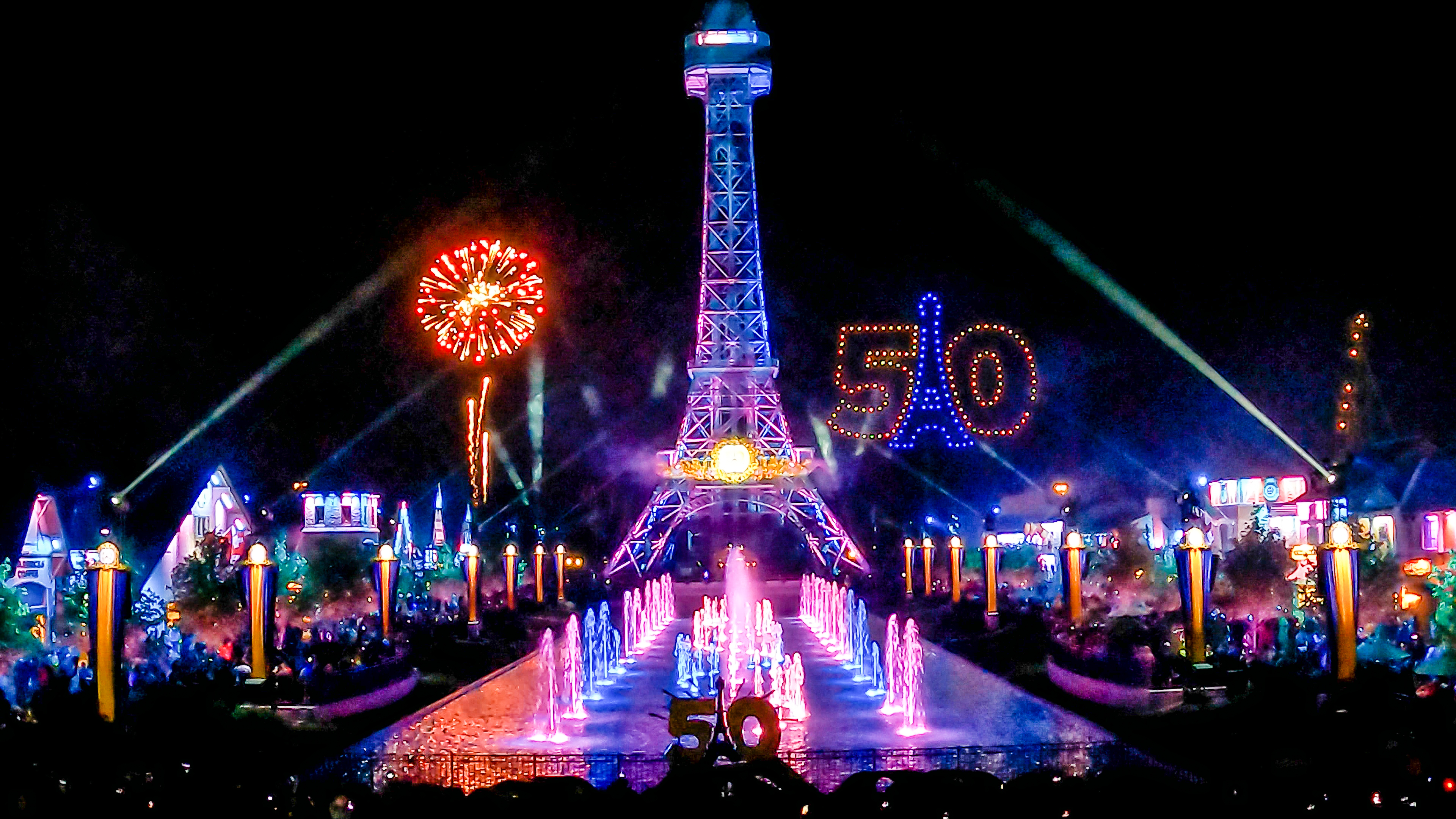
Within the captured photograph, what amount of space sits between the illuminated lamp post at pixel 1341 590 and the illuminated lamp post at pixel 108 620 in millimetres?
13119

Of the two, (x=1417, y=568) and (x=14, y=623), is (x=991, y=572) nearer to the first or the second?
(x=1417, y=568)

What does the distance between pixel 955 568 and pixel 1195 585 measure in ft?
60.5

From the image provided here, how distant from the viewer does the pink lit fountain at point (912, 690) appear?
18.4 m

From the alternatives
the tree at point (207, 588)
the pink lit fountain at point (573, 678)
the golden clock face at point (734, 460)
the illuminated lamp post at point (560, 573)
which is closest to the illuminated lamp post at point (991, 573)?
the pink lit fountain at point (573, 678)

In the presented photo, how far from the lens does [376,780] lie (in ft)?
40.9

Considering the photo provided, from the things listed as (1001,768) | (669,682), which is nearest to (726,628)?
(669,682)

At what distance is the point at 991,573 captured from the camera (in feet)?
105

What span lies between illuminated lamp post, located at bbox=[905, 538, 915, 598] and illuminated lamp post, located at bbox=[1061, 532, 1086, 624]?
61.1ft

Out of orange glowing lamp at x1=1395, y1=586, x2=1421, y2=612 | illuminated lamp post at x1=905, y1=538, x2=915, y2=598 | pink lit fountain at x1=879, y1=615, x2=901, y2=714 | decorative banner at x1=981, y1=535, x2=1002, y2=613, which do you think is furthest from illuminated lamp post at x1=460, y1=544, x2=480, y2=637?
orange glowing lamp at x1=1395, y1=586, x2=1421, y2=612

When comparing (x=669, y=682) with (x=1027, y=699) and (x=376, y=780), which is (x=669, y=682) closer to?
(x=1027, y=699)

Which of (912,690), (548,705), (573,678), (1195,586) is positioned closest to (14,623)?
(548,705)

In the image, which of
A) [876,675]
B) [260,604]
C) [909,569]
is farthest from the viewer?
[909,569]

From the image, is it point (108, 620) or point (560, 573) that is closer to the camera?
point (108, 620)

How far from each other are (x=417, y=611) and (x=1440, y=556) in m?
26.1
